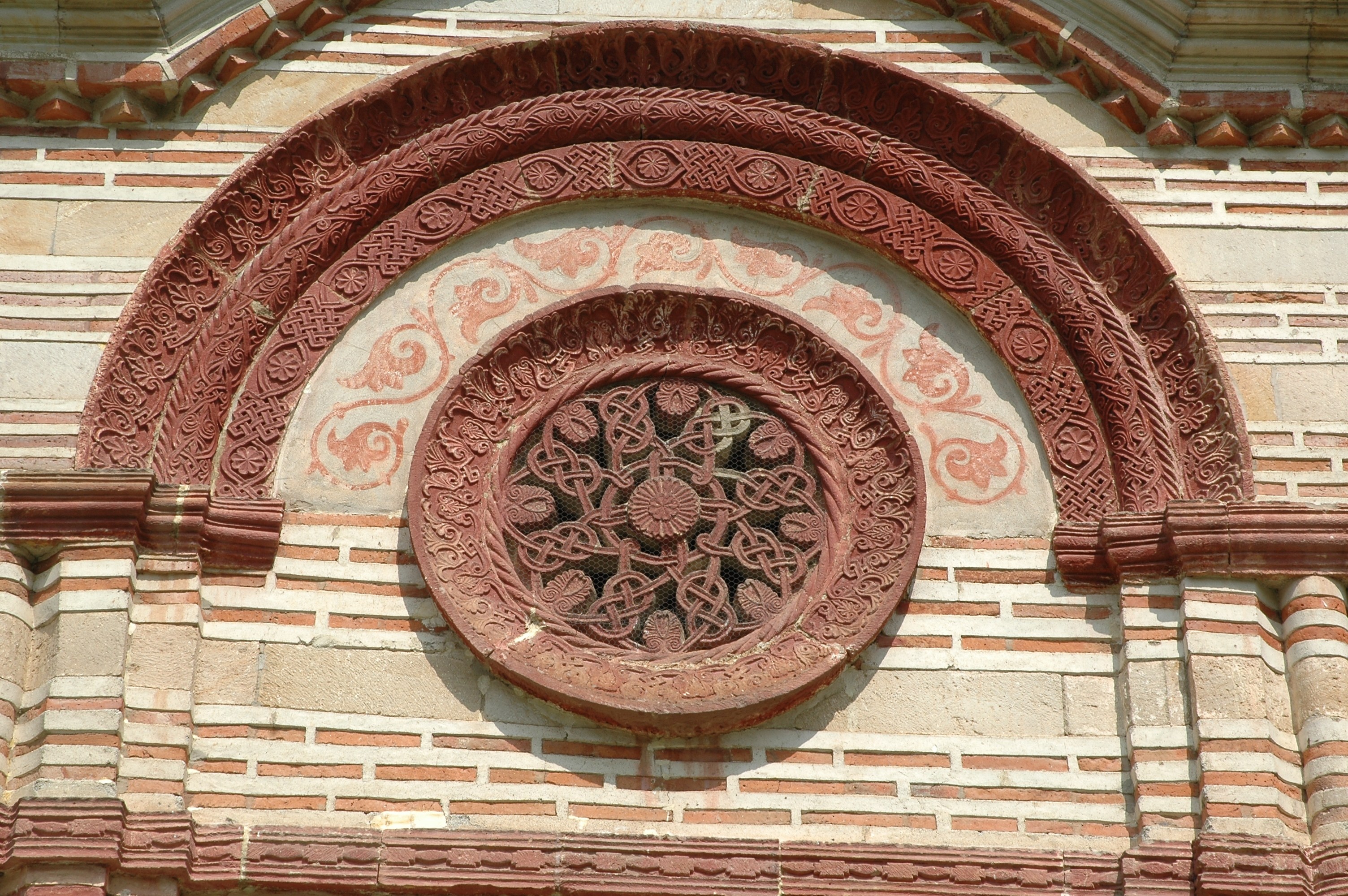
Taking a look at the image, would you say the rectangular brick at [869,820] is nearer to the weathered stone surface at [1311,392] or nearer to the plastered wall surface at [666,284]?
the plastered wall surface at [666,284]

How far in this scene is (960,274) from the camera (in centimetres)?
791

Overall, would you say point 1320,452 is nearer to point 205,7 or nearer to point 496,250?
point 496,250

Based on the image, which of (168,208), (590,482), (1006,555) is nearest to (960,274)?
(1006,555)

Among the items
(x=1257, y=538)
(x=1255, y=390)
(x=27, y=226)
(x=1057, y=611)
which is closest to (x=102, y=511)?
(x=27, y=226)

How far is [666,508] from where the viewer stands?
7414 mm

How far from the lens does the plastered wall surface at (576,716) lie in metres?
6.96

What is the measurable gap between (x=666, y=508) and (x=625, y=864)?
1.35m

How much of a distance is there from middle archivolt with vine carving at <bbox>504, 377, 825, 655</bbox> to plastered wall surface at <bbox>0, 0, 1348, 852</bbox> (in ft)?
1.32

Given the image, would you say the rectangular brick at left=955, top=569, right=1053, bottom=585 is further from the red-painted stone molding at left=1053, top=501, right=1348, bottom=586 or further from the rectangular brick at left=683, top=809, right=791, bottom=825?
the rectangular brick at left=683, top=809, right=791, bottom=825

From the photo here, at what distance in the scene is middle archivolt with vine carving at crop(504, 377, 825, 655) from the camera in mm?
7320

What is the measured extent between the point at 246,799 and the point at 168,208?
237 centimetres

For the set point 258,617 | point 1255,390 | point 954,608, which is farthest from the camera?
point 1255,390

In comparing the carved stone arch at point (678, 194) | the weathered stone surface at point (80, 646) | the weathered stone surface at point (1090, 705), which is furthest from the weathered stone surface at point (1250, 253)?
the weathered stone surface at point (80, 646)

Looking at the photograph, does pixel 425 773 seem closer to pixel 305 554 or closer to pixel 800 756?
pixel 305 554
